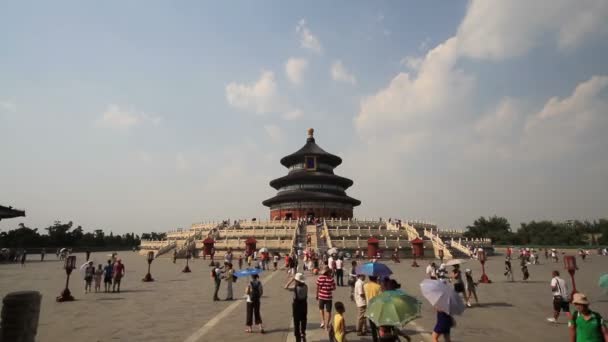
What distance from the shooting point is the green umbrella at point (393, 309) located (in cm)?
538

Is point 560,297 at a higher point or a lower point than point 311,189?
lower

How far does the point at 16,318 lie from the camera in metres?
4.89

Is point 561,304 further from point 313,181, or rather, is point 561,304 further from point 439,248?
point 313,181

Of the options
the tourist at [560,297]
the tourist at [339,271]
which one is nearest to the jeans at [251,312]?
the tourist at [560,297]

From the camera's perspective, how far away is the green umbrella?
5376 mm

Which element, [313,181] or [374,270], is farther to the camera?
[313,181]

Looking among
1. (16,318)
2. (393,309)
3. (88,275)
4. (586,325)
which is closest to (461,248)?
(88,275)

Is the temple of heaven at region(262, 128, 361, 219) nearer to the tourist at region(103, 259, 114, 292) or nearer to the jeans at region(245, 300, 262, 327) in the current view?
the tourist at region(103, 259, 114, 292)

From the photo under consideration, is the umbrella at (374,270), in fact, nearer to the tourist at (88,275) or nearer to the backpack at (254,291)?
the backpack at (254,291)

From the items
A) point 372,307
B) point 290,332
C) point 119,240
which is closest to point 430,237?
point 290,332

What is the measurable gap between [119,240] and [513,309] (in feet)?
284

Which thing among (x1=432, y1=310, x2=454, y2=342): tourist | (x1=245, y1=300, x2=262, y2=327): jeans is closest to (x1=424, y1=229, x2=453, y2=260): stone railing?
(x1=245, y1=300, x2=262, y2=327): jeans

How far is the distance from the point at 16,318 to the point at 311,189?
57335mm

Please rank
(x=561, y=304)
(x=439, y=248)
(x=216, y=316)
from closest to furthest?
(x=561, y=304) < (x=216, y=316) < (x=439, y=248)
